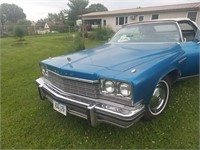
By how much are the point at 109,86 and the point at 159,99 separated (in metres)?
1.17

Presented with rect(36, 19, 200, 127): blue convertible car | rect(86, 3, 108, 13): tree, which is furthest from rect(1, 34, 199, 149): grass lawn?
rect(86, 3, 108, 13): tree

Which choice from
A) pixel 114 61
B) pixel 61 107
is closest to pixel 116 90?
pixel 114 61

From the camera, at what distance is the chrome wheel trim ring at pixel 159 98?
8.63ft

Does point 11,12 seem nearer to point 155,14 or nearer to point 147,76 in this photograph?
point 155,14

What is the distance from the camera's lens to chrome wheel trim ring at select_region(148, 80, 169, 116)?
2629mm

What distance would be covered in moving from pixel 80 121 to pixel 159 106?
4.61 ft

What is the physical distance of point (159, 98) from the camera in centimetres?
279

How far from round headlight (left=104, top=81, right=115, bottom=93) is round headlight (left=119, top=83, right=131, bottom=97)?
0.35 ft

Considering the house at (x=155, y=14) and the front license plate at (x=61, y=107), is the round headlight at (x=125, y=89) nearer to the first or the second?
the front license plate at (x=61, y=107)

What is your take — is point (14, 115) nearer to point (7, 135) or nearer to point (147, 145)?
point (7, 135)

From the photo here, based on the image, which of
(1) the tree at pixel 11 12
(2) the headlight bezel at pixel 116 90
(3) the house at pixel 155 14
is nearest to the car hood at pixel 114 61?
(2) the headlight bezel at pixel 116 90

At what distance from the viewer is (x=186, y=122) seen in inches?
108

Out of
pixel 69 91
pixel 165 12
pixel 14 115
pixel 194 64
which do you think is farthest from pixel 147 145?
pixel 165 12

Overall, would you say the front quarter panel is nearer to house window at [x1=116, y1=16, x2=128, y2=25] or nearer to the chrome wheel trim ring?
the chrome wheel trim ring
